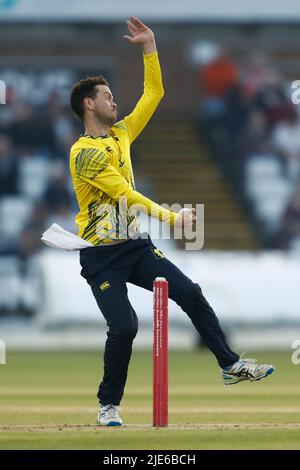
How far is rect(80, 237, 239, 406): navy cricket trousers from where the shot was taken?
9141 millimetres

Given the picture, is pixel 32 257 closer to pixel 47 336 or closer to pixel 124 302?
pixel 47 336

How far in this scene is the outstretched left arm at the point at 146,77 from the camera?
9.61m

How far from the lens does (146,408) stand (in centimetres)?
1106

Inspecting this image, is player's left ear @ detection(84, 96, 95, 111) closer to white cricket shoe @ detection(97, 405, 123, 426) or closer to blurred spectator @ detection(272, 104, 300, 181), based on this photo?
white cricket shoe @ detection(97, 405, 123, 426)

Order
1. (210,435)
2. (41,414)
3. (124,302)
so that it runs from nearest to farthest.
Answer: (210,435), (124,302), (41,414)

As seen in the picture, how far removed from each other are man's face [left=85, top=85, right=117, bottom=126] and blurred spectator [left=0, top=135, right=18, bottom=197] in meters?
14.2

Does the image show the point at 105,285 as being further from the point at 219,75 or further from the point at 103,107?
the point at 219,75

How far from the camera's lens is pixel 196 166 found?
87.0 feet

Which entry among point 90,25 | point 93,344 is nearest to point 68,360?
point 93,344

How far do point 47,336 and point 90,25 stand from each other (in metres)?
6.35

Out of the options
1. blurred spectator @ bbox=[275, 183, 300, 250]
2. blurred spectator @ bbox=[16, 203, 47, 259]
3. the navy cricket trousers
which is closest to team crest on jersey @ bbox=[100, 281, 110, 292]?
the navy cricket trousers

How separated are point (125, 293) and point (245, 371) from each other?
92cm
